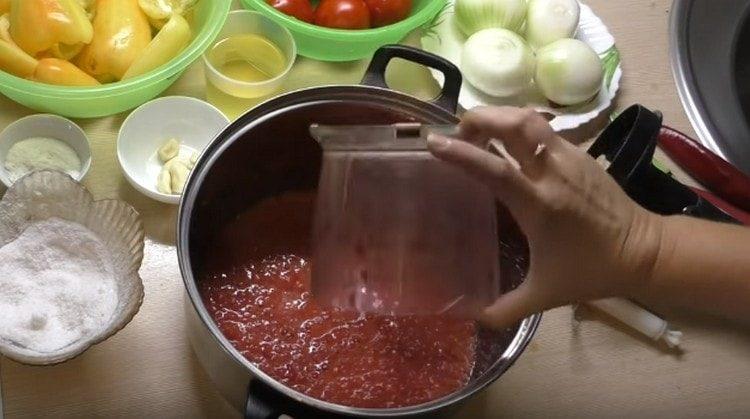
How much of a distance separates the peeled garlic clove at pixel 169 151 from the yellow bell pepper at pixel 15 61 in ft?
0.48

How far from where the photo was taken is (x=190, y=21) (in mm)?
901

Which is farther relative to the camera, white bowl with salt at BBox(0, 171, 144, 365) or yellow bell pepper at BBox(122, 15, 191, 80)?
yellow bell pepper at BBox(122, 15, 191, 80)

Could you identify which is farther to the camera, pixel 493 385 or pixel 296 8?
pixel 296 8

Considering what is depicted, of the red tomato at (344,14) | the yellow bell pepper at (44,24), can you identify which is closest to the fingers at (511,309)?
the red tomato at (344,14)

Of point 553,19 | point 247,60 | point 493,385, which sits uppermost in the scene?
point 553,19

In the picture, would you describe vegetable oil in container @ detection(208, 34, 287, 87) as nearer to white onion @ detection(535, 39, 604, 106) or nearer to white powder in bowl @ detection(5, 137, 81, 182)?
white powder in bowl @ detection(5, 137, 81, 182)

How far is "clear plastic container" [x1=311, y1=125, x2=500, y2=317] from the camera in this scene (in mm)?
688

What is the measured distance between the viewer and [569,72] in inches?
33.9

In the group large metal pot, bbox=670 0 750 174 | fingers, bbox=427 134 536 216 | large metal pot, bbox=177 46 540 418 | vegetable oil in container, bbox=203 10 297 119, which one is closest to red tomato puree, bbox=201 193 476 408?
large metal pot, bbox=177 46 540 418

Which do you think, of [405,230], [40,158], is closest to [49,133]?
[40,158]

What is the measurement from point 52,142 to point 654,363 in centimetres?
64

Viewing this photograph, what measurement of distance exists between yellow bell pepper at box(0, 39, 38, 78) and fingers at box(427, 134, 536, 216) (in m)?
0.47

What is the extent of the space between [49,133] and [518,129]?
1.67 ft

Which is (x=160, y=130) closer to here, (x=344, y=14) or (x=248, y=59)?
(x=248, y=59)
